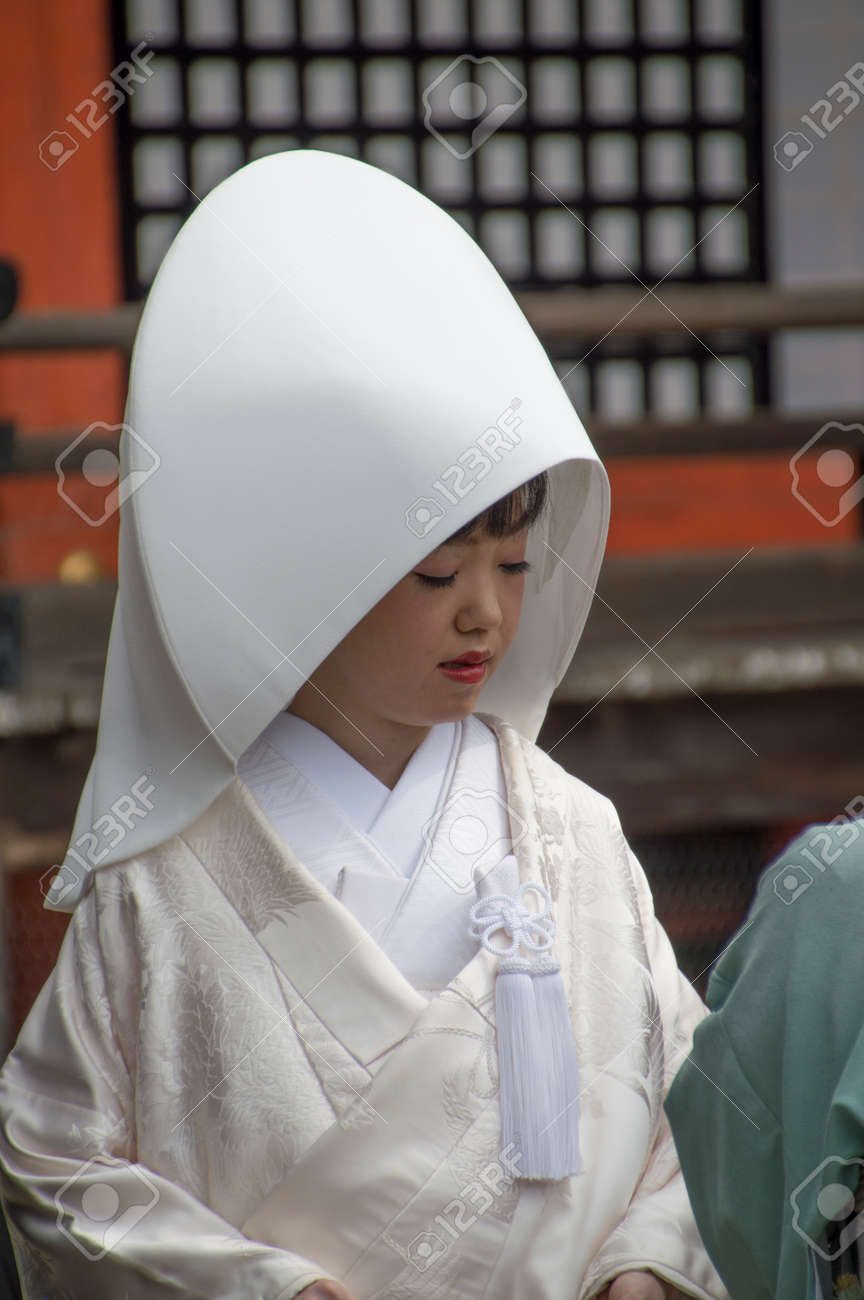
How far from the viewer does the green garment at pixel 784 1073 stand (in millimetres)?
1213

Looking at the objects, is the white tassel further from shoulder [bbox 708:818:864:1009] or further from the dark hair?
the dark hair

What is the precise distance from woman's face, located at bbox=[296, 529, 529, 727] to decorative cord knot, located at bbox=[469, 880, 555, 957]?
0.66 feet

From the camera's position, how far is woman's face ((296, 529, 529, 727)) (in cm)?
163

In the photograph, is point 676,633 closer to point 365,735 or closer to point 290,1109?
point 365,735

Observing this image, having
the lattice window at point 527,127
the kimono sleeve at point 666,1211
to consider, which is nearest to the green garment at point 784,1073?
the kimono sleeve at point 666,1211

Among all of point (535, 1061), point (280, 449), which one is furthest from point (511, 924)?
point (280, 449)

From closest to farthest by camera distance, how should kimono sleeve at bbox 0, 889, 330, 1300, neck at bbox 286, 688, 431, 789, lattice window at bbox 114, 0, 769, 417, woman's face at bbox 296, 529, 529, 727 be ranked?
kimono sleeve at bbox 0, 889, 330, 1300, woman's face at bbox 296, 529, 529, 727, neck at bbox 286, 688, 431, 789, lattice window at bbox 114, 0, 769, 417

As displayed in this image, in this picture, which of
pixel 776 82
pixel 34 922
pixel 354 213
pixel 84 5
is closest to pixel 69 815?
pixel 34 922

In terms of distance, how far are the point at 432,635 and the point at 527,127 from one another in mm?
3833

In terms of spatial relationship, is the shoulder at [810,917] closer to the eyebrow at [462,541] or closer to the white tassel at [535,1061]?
the white tassel at [535,1061]

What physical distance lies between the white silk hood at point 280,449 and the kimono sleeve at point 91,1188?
124mm

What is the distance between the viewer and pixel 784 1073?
4.08ft

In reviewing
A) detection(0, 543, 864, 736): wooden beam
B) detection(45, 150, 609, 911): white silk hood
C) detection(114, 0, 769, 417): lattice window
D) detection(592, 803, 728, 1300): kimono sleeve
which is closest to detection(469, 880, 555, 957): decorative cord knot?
detection(592, 803, 728, 1300): kimono sleeve

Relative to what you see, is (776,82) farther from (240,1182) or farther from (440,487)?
(240,1182)
